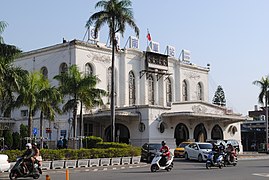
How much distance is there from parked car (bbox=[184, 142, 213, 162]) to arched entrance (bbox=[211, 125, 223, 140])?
20156 mm

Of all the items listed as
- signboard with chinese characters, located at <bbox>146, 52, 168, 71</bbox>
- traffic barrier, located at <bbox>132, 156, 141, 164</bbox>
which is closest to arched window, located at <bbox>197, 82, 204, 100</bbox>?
signboard with chinese characters, located at <bbox>146, 52, 168, 71</bbox>

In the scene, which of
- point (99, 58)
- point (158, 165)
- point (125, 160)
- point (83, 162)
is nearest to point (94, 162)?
point (83, 162)

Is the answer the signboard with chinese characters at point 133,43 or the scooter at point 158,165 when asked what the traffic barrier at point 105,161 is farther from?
the signboard with chinese characters at point 133,43

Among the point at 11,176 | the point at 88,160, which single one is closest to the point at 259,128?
the point at 88,160

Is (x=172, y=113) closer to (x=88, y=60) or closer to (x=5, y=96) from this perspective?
(x=88, y=60)

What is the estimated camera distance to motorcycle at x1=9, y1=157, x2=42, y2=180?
1739 centimetres

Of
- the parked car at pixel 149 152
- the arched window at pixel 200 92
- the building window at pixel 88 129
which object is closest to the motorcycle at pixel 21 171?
the parked car at pixel 149 152

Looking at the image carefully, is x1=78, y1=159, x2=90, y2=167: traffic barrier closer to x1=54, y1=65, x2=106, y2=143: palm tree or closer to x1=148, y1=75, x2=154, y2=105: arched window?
x1=54, y1=65, x2=106, y2=143: palm tree

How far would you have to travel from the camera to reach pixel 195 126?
4966 cm

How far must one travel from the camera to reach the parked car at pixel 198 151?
3177 centimetres

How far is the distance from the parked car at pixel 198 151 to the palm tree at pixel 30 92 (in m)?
12.1

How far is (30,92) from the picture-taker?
3269cm

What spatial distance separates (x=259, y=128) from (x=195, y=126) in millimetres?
21746

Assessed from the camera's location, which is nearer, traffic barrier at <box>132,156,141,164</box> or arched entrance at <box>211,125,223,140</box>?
traffic barrier at <box>132,156,141,164</box>
